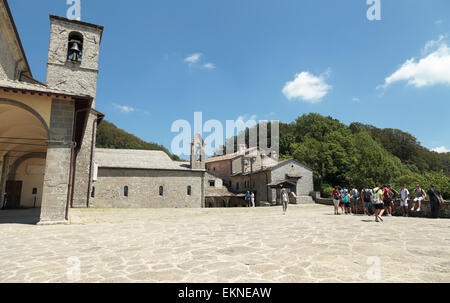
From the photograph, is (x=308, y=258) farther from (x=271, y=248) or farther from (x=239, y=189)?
(x=239, y=189)

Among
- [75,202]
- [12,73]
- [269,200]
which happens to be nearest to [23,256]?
[12,73]

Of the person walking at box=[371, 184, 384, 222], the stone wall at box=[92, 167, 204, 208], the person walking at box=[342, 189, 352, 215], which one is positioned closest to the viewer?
the person walking at box=[371, 184, 384, 222]

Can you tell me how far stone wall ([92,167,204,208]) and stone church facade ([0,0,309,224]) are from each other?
0.31 feet

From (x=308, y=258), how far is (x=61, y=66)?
23.3 metres

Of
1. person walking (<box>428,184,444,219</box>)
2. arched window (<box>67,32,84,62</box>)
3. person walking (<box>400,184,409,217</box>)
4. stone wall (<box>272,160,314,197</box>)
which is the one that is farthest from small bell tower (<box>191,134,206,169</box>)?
person walking (<box>428,184,444,219</box>)

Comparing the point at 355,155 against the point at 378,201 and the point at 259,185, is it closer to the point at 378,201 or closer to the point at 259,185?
the point at 259,185

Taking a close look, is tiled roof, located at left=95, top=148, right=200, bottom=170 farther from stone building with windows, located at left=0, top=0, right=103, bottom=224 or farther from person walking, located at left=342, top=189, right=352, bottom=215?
person walking, located at left=342, top=189, right=352, bottom=215

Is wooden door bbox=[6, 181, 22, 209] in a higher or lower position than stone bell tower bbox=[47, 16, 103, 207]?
lower

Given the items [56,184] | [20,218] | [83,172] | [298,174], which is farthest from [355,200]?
[83,172]

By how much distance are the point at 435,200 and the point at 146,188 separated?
2375cm

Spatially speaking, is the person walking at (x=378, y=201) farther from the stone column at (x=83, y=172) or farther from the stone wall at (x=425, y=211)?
the stone column at (x=83, y=172)

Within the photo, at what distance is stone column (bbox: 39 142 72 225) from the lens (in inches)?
356

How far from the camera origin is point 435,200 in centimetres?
1160

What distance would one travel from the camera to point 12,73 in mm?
15789
